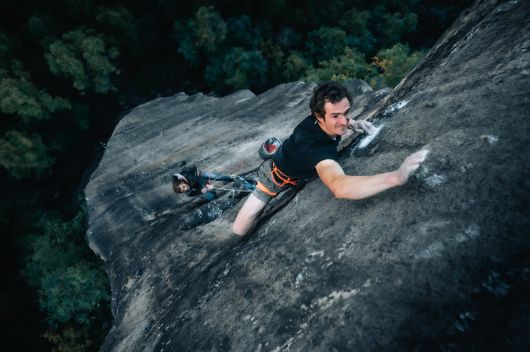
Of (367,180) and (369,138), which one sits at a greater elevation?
(367,180)

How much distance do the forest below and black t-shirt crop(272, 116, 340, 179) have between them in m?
7.44

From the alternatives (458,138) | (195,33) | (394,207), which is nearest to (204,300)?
(394,207)

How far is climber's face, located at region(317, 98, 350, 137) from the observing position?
2145 mm

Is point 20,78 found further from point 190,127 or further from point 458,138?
point 458,138

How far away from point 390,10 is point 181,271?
56.0 feet

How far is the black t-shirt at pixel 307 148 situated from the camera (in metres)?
2.16

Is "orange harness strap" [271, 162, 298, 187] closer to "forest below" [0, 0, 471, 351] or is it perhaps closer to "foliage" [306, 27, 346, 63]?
"forest below" [0, 0, 471, 351]

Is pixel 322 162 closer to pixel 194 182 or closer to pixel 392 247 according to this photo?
pixel 392 247

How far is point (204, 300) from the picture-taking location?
8.25 feet

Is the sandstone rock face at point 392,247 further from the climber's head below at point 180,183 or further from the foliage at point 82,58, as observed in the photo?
the foliage at point 82,58

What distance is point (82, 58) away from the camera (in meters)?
10.9

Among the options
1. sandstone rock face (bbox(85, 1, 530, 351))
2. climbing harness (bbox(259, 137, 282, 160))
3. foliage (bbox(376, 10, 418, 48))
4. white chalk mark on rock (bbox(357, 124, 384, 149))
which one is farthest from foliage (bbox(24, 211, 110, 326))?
foliage (bbox(376, 10, 418, 48))

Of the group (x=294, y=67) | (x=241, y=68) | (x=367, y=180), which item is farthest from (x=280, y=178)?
(x=294, y=67)

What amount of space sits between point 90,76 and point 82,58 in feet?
2.10
